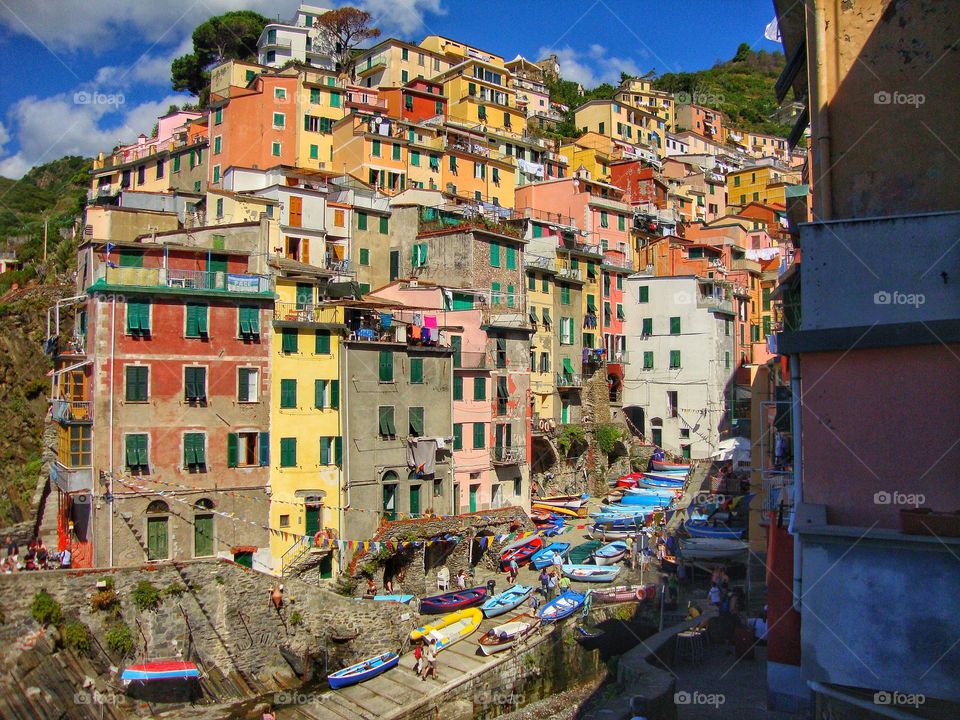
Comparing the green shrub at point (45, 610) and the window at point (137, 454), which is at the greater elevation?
the window at point (137, 454)

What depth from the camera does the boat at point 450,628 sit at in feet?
109

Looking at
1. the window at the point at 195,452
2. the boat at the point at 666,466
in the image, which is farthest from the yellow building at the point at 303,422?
the boat at the point at 666,466

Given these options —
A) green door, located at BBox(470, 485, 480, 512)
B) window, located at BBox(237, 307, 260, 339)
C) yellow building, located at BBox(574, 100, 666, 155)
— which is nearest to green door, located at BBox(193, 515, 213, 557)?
window, located at BBox(237, 307, 260, 339)

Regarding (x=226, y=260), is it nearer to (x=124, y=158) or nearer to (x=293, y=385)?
(x=293, y=385)

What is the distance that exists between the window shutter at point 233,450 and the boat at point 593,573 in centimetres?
1485

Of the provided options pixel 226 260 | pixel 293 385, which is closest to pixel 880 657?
pixel 293 385

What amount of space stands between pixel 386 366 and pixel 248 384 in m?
6.66

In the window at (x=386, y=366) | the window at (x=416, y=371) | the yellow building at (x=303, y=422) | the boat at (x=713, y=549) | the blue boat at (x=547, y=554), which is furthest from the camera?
the window at (x=416, y=371)

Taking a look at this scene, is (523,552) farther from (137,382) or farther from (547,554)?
(137,382)

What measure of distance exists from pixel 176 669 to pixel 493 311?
25837 mm

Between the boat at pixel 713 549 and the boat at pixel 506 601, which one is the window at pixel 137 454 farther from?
the boat at pixel 713 549

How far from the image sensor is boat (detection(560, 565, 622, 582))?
128 ft

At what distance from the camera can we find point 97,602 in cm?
3019

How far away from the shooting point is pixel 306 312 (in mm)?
39281
